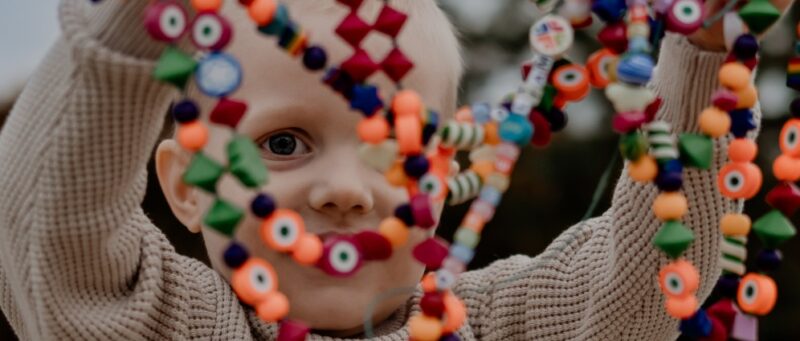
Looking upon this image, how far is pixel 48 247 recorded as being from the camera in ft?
2.79

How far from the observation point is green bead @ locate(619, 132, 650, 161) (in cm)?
75

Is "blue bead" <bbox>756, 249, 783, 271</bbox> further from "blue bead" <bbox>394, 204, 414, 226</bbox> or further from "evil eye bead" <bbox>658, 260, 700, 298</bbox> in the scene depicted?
"blue bead" <bbox>394, 204, 414, 226</bbox>

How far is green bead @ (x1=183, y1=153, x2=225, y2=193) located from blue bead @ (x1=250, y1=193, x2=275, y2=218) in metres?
0.03

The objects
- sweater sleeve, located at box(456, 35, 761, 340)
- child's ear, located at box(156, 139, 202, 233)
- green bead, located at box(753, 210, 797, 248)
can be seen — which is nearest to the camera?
green bead, located at box(753, 210, 797, 248)

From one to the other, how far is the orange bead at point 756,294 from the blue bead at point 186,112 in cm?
36

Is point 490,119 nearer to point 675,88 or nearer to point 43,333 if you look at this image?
point 675,88

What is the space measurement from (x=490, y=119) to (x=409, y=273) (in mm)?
311

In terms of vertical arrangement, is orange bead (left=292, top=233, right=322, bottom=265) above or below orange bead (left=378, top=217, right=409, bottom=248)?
below

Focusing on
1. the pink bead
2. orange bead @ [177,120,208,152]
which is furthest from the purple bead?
orange bead @ [177,120,208,152]

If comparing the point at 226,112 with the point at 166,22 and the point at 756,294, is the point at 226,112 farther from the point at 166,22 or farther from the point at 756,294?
the point at 756,294

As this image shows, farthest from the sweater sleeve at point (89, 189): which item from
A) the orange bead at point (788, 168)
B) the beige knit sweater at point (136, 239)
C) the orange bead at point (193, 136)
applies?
the orange bead at point (788, 168)

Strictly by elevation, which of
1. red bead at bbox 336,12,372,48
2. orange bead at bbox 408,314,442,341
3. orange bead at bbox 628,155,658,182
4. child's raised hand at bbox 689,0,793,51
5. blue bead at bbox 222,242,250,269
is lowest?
orange bead at bbox 408,314,442,341

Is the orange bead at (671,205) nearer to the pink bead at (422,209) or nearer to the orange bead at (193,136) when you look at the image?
the pink bead at (422,209)

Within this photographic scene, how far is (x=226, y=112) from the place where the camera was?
27.9 inches
